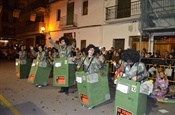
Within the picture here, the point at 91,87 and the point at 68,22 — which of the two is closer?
the point at 91,87

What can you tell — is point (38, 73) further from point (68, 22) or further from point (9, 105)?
point (68, 22)

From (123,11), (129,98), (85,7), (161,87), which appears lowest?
(161,87)

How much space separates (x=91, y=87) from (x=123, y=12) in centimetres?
1031

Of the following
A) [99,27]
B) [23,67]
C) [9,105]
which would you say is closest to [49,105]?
[9,105]

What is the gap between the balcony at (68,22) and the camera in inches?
766

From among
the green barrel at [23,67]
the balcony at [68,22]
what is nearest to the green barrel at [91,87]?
the green barrel at [23,67]

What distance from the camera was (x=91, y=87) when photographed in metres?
5.46

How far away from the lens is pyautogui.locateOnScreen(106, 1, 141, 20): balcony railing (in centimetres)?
1353

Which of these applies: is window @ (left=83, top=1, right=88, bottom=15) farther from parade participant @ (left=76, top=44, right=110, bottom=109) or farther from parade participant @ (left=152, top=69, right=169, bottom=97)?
parade participant @ (left=76, top=44, right=110, bottom=109)

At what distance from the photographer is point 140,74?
4.56 metres

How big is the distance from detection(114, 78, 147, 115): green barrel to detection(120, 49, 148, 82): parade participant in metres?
0.21

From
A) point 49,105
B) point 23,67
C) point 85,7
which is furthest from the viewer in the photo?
point 85,7

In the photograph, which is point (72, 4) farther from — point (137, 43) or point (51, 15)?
point (137, 43)

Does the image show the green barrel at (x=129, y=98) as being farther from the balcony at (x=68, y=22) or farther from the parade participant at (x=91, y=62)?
the balcony at (x=68, y=22)
